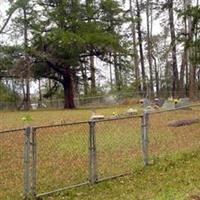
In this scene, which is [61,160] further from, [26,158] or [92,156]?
[26,158]

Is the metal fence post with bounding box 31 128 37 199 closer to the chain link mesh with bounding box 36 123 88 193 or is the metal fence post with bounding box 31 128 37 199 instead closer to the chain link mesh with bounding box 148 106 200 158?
the chain link mesh with bounding box 36 123 88 193

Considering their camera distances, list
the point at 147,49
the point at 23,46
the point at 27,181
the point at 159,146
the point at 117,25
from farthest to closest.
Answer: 1. the point at 147,49
2. the point at 117,25
3. the point at 23,46
4. the point at 159,146
5. the point at 27,181

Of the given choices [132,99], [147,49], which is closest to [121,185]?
[132,99]

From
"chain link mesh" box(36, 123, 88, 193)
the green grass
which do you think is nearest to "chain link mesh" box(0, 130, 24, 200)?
"chain link mesh" box(36, 123, 88, 193)

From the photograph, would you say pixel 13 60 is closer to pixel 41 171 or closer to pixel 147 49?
pixel 147 49

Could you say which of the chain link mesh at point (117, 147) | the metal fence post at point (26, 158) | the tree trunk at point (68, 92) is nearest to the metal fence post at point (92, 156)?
the chain link mesh at point (117, 147)

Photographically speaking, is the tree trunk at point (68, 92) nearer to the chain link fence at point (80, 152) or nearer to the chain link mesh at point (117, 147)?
the chain link fence at point (80, 152)

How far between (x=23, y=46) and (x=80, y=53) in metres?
4.92

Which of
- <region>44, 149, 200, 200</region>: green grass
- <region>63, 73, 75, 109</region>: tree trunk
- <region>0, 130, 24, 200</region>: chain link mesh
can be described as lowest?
<region>44, 149, 200, 200</region>: green grass

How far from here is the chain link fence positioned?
9.02 metres

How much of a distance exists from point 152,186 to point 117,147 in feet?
12.0

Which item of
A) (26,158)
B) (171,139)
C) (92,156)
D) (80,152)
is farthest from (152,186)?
(171,139)

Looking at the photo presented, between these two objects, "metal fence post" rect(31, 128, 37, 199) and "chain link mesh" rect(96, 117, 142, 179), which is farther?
"chain link mesh" rect(96, 117, 142, 179)

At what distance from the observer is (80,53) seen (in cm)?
4634
